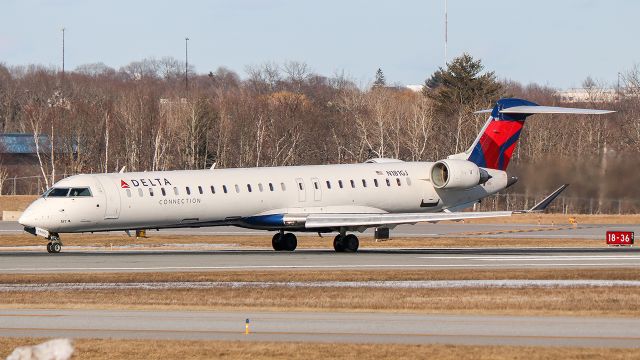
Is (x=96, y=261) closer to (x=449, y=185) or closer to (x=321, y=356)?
(x=449, y=185)

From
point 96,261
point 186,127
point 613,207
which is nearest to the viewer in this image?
point 96,261

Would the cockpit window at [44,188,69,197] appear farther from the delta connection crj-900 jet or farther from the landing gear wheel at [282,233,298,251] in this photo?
the landing gear wheel at [282,233,298,251]

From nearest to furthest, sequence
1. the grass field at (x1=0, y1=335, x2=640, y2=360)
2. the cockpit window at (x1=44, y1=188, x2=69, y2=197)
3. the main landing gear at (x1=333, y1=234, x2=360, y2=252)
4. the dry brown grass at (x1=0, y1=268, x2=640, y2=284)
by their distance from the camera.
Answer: the grass field at (x1=0, y1=335, x2=640, y2=360) → the dry brown grass at (x1=0, y1=268, x2=640, y2=284) → the cockpit window at (x1=44, y1=188, x2=69, y2=197) → the main landing gear at (x1=333, y1=234, x2=360, y2=252)

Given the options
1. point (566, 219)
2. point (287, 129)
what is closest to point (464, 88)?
point (287, 129)

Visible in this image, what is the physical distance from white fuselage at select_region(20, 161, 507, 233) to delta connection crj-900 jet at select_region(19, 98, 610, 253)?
4cm

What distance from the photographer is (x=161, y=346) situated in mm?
20172

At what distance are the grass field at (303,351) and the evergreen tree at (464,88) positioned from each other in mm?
80087

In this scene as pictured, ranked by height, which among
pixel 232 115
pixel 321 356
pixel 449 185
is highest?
pixel 232 115

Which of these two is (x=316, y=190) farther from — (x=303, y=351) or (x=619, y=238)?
(x=303, y=351)

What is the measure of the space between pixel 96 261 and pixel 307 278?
915cm

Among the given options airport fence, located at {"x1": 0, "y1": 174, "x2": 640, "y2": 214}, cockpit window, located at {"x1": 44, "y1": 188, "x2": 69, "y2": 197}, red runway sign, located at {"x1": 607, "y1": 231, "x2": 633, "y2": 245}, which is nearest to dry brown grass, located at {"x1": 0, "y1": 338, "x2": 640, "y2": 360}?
cockpit window, located at {"x1": 44, "y1": 188, "x2": 69, "y2": 197}

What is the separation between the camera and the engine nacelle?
45.5m

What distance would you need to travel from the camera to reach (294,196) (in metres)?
44.3

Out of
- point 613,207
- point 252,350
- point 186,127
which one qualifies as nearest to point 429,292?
point 252,350
